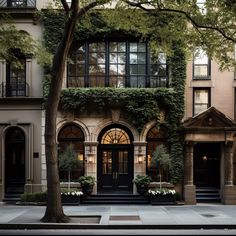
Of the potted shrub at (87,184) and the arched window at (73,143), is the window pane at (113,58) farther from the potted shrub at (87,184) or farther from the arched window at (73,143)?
→ the potted shrub at (87,184)

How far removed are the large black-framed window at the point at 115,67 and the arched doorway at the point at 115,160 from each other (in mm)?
2660

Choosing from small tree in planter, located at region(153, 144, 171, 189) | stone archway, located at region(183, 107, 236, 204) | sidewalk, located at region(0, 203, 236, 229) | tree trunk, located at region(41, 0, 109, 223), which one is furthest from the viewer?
stone archway, located at region(183, 107, 236, 204)

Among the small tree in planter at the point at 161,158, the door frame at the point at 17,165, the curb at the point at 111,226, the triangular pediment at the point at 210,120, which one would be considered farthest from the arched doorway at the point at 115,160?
the curb at the point at 111,226

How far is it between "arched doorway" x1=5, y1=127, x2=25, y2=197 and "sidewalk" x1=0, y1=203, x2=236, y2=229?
210 centimetres

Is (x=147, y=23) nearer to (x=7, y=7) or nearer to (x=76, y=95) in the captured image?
(x=76, y=95)

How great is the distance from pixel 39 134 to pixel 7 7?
7106 millimetres

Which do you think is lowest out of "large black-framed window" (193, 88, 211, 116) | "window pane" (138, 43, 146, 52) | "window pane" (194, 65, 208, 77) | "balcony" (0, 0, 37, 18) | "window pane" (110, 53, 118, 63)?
"large black-framed window" (193, 88, 211, 116)

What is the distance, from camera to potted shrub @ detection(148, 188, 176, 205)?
23.3 m

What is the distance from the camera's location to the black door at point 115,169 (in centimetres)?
2528

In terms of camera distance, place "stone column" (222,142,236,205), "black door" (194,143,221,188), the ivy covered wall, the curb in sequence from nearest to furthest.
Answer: the curb
"stone column" (222,142,236,205)
the ivy covered wall
"black door" (194,143,221,188)

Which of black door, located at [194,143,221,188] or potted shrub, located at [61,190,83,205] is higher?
black door, located at [194,143,221,188]

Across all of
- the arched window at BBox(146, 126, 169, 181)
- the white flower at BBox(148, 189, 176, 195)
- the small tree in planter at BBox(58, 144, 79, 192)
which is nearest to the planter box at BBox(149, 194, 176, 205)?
the white flower at BBox(148, 189, 176, 195)

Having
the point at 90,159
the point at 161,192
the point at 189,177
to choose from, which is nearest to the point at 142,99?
the point at 90,159

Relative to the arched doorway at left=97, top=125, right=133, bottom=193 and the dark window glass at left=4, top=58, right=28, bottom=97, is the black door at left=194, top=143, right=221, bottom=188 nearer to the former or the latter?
the arched doorway at left=97, top=125, right=133, bottom=193
